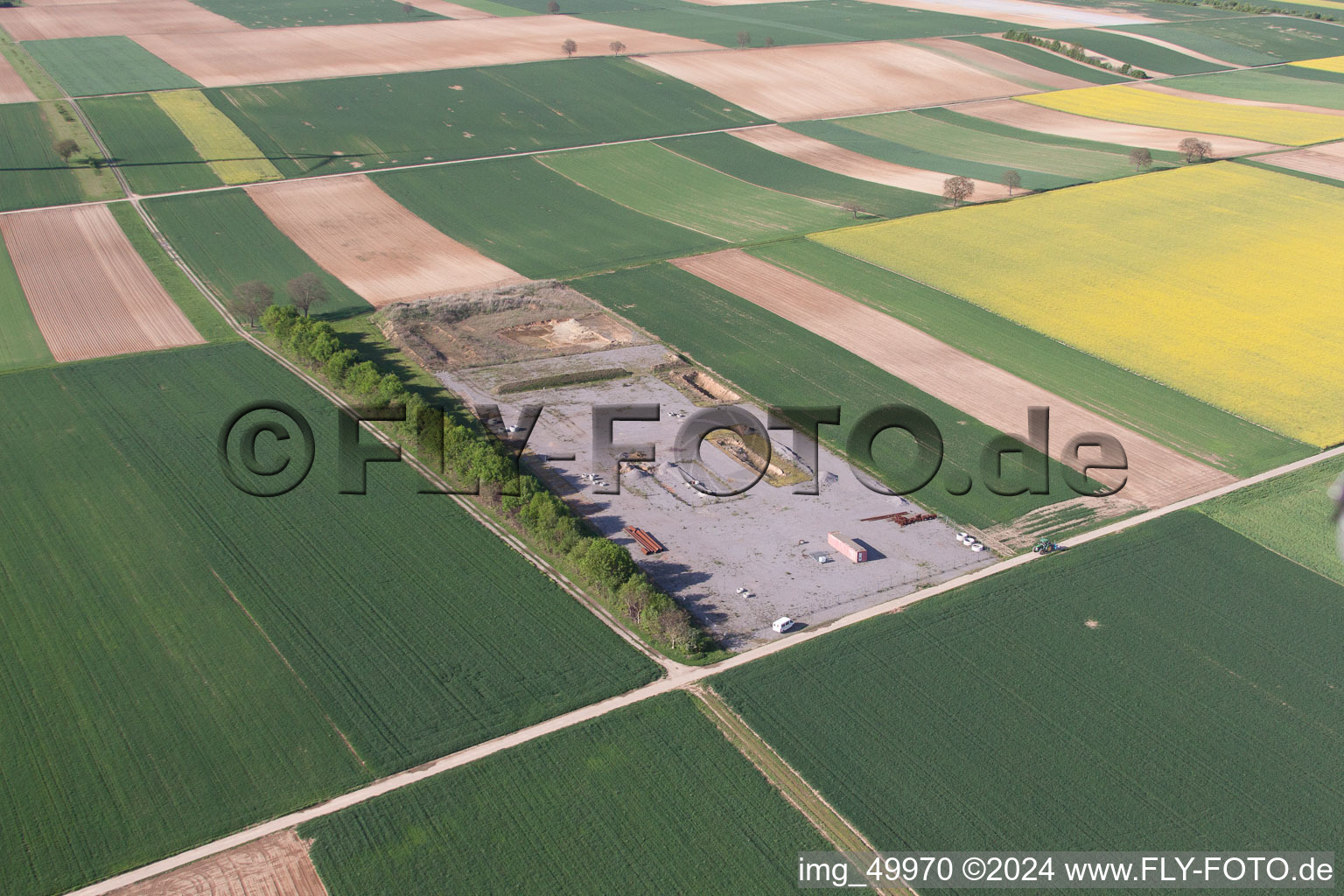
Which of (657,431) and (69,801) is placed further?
(657,431)

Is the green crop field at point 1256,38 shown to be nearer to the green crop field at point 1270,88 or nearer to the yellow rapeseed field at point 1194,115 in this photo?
the green crop field at point 1270,88

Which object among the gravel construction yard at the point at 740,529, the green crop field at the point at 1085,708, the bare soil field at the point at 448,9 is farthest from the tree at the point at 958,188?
the bare soil field at the point at 448,9

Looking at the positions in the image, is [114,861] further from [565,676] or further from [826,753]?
[826,753]

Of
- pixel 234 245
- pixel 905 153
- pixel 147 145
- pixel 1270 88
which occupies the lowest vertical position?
pixel 234 245

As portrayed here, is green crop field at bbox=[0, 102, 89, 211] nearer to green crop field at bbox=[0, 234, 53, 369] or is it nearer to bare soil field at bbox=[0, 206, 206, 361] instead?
bare soil field at bbox=[0, 206, 206, 361]

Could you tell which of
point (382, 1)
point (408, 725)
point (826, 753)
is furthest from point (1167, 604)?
point (382, 1)

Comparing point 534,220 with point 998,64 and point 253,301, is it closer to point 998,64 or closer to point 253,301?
point 253,301

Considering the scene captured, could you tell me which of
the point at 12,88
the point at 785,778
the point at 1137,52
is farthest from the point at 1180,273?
the point at 12,88
